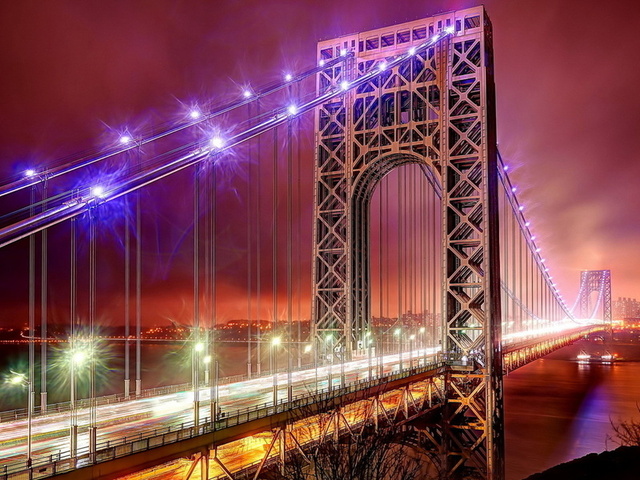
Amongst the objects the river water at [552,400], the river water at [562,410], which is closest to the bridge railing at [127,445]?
the river water at [562,410]

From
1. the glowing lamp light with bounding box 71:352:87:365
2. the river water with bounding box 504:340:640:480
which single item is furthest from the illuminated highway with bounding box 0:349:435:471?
the river water with bounding box 504:340:640:480

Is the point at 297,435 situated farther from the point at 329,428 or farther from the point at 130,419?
the point at 130,419

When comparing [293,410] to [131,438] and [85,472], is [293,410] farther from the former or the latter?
[85,472]

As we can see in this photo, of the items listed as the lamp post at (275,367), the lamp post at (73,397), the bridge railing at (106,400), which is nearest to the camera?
the lamp post at (73,397)

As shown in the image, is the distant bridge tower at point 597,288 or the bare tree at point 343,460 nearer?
the bare tree at point 343,460

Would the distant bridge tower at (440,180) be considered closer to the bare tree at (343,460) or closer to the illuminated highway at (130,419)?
the illuminated highway at (130,419)

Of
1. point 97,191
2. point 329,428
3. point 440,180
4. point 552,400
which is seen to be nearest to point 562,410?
point 552,400

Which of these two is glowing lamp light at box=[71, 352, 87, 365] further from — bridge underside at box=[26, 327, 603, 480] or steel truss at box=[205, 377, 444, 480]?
steel truss at box=[205, 377, 444, 480]
